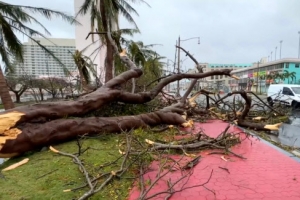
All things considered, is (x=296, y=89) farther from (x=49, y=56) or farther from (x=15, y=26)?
(x=15, y=26)

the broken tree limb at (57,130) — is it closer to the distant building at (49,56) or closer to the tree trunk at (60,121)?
the tree trunk at (60,121)

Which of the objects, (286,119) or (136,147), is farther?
(286,119)

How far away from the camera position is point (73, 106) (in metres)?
5.18

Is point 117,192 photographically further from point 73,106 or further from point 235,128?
point 235,128

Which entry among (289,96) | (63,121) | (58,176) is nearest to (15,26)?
(63,121)

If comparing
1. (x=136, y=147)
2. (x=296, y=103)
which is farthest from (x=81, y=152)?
(x=296, y=103)

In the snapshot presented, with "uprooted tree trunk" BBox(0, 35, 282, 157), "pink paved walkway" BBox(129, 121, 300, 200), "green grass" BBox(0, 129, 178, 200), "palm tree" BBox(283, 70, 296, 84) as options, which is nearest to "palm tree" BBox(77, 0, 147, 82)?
"uprooted tree trunk" BBox(0, 35, 282, 157)

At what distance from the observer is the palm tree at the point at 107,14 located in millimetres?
12539

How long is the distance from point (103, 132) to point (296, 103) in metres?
14.7

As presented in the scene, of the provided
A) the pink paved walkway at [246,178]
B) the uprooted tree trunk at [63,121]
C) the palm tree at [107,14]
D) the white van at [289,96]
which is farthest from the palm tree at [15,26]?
the white van at [289,96]

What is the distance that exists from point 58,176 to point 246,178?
8.53ft

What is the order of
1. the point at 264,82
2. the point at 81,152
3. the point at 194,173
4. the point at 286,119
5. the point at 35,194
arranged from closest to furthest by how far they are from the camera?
the point at 35,194, the point at 194,173, the point at 81,152, the point at 286,119, the point at 264,82

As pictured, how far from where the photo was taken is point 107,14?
42.1 ft

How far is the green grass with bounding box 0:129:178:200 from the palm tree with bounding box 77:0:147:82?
8.15 metres
